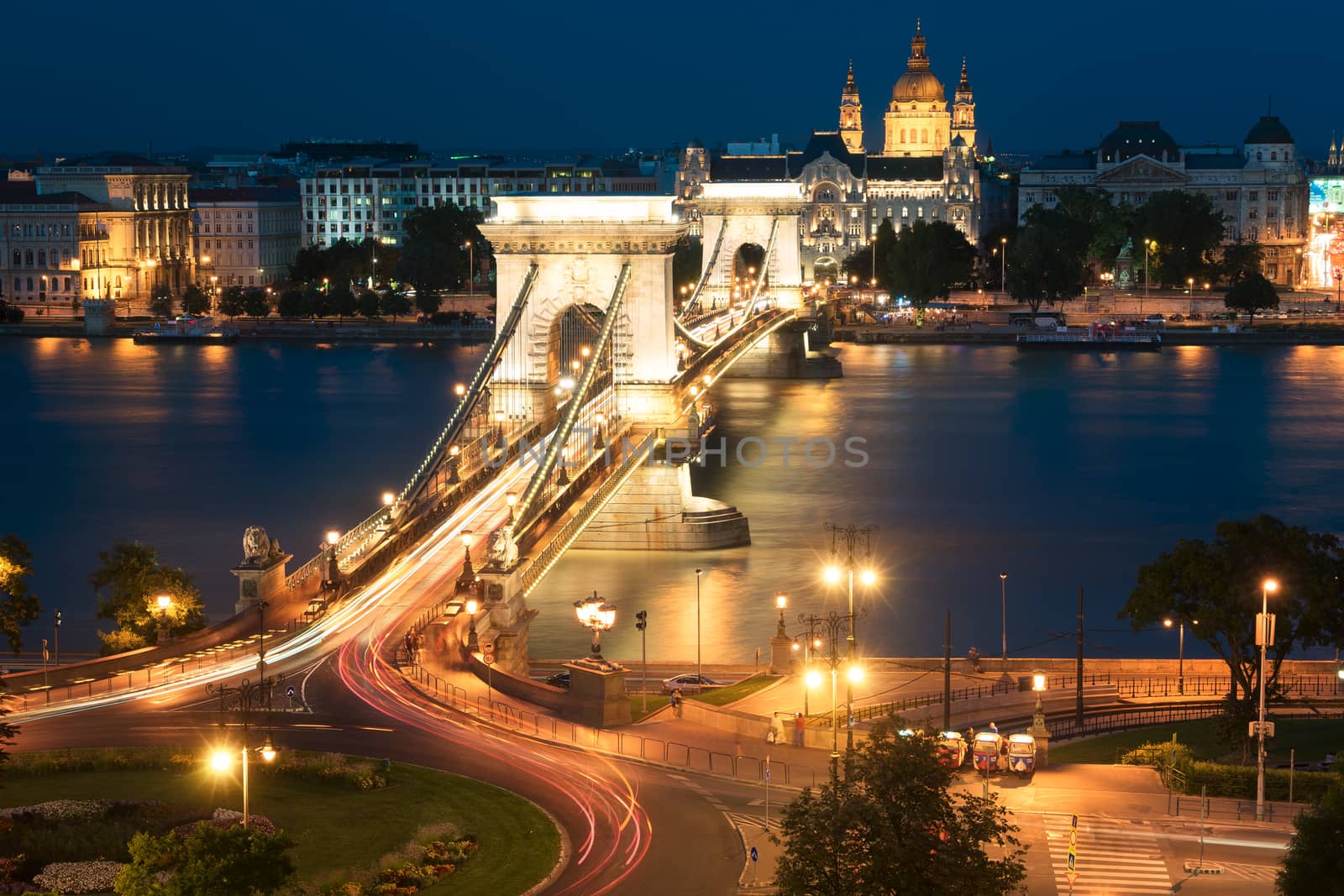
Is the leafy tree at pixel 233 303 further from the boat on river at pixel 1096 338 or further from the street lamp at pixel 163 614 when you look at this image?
the street lamp at pixel 163 614

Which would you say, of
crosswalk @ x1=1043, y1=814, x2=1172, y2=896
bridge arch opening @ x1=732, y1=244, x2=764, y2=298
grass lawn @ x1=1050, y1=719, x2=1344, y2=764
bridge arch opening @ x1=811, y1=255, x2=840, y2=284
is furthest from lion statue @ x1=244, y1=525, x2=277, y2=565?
bridge arch opening @ x1=811, y1=255, x2=840, y2=284

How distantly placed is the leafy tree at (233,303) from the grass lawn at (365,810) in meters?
102

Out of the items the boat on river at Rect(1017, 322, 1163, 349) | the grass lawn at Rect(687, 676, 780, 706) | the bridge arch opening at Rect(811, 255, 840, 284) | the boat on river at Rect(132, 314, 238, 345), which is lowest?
the grass lawn at Rect(687, 676, 780, 706)

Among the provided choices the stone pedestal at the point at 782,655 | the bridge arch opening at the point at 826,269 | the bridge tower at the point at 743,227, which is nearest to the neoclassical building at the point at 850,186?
the bridge arch opening at the point at 826,269

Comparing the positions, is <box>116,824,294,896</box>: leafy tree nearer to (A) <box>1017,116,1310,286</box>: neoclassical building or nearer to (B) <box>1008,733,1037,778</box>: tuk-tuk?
(B) <box>1008,733,1037,778</box>: tuk-tuk

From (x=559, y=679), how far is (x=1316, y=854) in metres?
15.9

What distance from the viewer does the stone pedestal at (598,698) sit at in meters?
28.5

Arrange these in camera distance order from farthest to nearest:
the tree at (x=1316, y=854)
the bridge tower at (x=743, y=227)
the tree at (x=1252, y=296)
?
the tree at (x=1252, y=296) → the bridge tower at (x=743, y=227) → the tree at (x=1316, y=854)

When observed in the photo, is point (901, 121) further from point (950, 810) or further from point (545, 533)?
point (950, 810)

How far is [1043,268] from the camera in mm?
118312

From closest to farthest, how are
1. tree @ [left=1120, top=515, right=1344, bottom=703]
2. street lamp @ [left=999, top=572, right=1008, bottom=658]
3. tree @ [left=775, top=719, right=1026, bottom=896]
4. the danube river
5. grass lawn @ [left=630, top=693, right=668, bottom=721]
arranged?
1. tree @ [left=775, top=719, right=1026, bottom=896]
2. grass lawn @ [left=630, top=693, right=668, bottom=721]
3. tree @ [left=1120, top=515, right=1344, bottom=703]
4. street lamp @ [left=999, top=572, right=1008, bottom=658]
5. the danube river

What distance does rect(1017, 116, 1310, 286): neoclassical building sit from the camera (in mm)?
147750

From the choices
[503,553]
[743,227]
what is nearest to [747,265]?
[743,227]

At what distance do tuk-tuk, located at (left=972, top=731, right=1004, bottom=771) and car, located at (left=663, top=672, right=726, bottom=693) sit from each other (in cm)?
805
